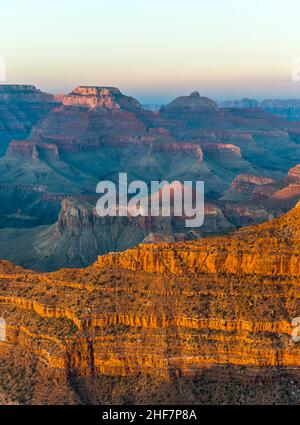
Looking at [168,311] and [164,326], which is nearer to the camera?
[164,326]

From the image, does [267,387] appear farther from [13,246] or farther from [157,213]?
[13,246]

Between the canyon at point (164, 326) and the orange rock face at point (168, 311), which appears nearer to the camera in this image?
the canyon at point (164, 326)

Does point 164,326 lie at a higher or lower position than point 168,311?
lower

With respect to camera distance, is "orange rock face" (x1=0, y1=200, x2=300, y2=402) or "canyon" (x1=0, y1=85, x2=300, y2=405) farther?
"orange rock face" (x1=0, y1=200, x2=300, y2=402)

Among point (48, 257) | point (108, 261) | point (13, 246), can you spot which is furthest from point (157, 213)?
point (108, 261)

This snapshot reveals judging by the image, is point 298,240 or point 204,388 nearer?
point 204,388

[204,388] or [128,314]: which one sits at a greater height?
[128,314]
